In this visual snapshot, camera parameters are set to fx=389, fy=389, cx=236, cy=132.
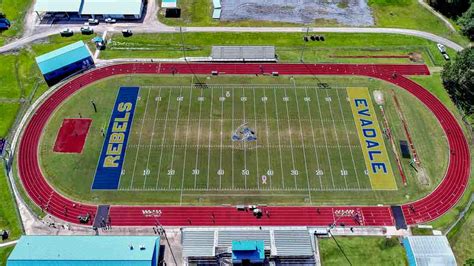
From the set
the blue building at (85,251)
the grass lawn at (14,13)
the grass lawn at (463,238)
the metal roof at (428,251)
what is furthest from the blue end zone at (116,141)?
the grass lawn at (463,238)

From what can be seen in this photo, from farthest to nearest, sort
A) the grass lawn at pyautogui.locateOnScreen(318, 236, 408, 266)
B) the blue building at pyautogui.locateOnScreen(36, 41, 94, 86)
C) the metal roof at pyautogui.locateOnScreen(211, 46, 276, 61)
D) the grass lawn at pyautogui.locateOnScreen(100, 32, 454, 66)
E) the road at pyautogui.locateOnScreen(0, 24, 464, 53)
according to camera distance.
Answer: the road at pyautogui.locateOnScreen(0, 24, 464, 53) → the grass lawn at pyautogui.locateOnScreen(100, 32, 454, 66) → the metal roof at pyautogui.locateOnScreen(211, 46, 276, 61) → the blue building at pyautogui.locateOnScreen(36, 41, 94, 86) → the grass lawn at pyautogui.locateOnScreen(318, 236, 408, 266)

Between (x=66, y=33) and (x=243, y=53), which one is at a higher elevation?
(x=66, y=33)

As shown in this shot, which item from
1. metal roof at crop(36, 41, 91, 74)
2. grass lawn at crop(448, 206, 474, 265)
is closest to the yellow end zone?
grass lawn at crop(448, 206, 474, 265)

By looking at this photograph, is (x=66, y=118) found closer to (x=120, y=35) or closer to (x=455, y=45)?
(x=120, y=35)

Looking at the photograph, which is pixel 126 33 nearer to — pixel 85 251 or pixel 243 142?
pixel 243 142

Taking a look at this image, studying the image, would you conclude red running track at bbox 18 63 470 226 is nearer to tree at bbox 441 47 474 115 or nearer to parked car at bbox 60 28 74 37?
tree at bbox 441 47 474 115

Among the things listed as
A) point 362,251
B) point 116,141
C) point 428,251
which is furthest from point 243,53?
point 428,251
